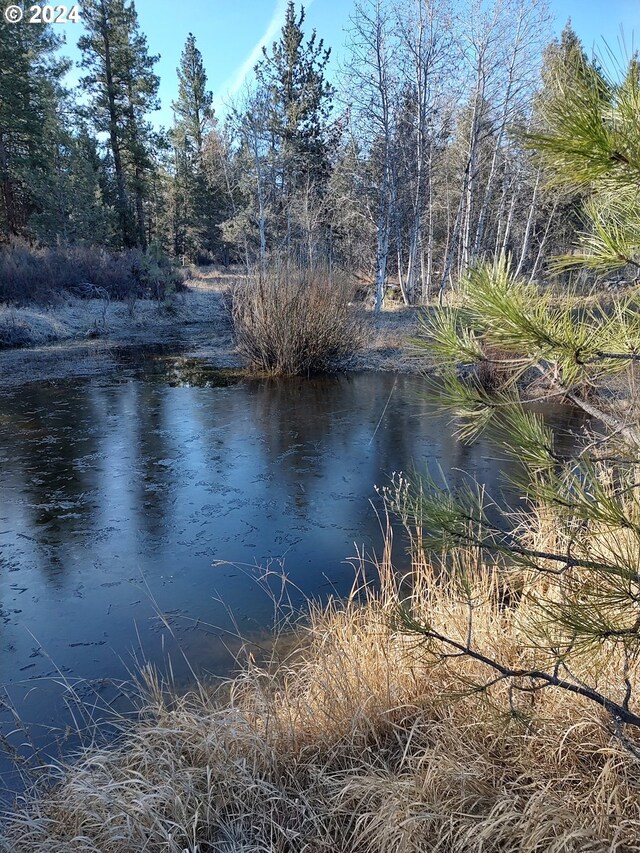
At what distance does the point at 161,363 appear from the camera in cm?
1327

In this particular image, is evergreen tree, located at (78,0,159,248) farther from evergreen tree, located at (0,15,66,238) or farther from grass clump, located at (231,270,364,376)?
grass clump, located at (231,270,364,376)

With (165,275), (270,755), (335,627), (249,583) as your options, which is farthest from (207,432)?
(165,275)

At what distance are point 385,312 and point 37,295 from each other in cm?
1059

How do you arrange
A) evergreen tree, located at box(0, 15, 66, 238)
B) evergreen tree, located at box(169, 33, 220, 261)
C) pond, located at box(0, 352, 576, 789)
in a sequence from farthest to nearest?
1. evergreen tree, located at box(169, 33, 220, 261)
2. evergreen tree, located at box(0, 15, 66, 238)
3. pond, located at box(0, 352, 576, 789)

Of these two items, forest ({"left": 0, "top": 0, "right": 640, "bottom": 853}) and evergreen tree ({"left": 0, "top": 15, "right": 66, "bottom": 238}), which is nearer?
forest ({"left": 0, "top": 0, "right": 640, "bottom": 853})

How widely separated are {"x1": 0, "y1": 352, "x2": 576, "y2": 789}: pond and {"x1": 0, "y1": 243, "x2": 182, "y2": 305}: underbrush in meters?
7.90

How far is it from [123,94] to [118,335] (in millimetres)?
15999

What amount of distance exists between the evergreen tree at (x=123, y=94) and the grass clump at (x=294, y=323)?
1787 centimetres

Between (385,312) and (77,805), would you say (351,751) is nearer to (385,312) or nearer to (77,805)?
(77,805)

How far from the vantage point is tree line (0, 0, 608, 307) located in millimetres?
15805

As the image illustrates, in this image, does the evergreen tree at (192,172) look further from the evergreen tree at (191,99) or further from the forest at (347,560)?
the forest at (347,560)

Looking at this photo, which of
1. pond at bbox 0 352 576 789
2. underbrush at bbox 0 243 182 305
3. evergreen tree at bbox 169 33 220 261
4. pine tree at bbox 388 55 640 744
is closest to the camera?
pine tree at bbox 388 55 640 744

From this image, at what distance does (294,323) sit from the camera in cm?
1127

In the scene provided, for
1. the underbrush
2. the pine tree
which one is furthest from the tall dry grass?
the underbrush
